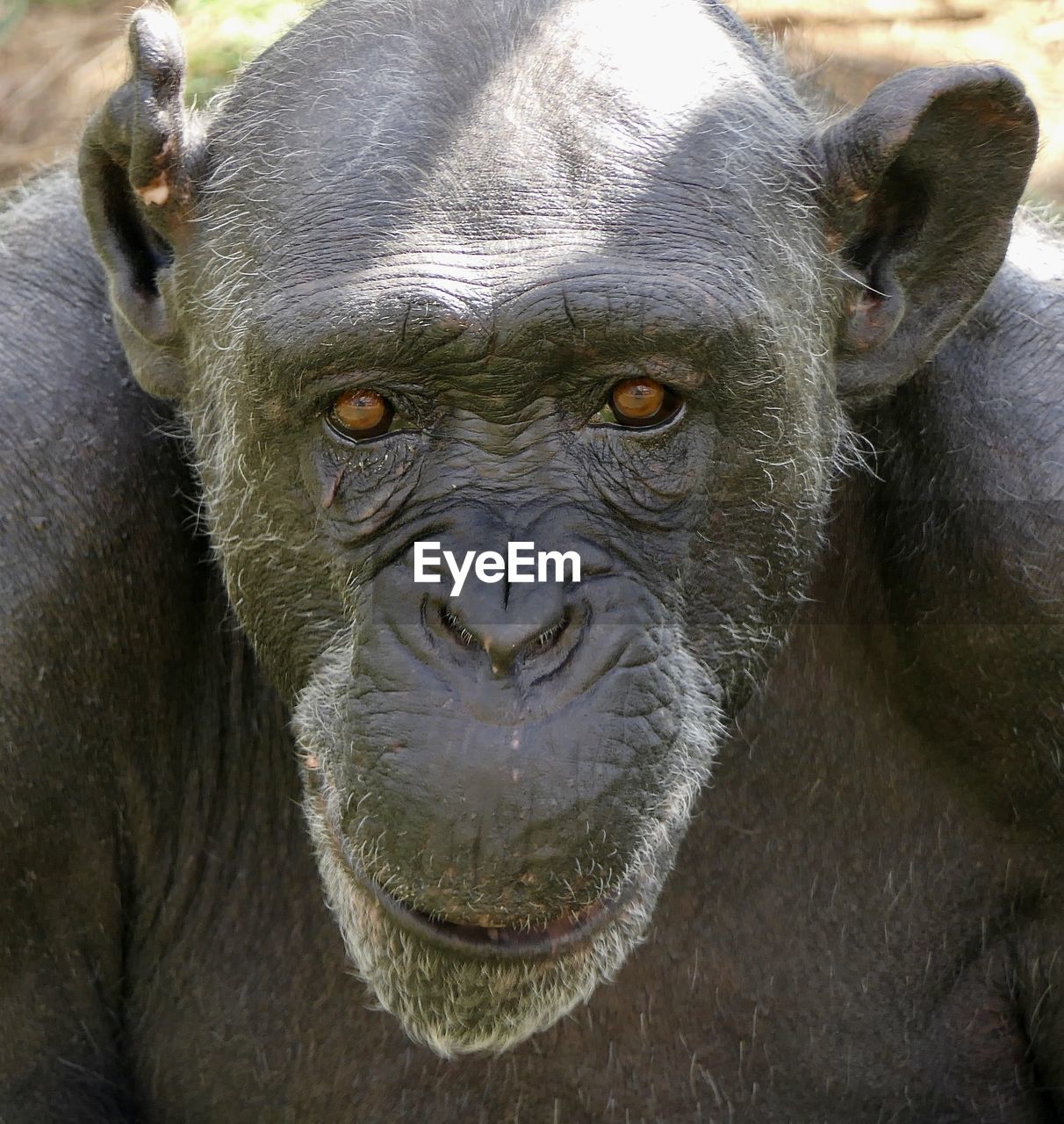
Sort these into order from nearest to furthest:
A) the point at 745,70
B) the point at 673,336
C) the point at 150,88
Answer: the point at 673,336, the point at 150,88, the point at 745,70

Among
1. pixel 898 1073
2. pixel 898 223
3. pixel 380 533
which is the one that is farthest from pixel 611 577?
pixel 898 1073

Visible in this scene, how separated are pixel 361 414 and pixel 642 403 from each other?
54 cm

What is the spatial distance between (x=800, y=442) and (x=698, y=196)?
21.8 inches

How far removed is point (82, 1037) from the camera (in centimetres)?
402

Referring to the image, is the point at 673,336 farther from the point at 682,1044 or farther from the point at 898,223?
the point at 682,1044

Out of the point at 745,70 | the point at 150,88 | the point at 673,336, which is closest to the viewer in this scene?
the point at 673,336

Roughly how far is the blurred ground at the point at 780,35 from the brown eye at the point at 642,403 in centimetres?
419

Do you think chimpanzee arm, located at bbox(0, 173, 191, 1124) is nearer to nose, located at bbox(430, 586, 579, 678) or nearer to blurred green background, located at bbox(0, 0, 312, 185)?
nose, located at bbox(430, 586, 579, 678)

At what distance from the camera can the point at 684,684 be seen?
3383 millimetres

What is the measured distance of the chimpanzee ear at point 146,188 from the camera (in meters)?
3.55

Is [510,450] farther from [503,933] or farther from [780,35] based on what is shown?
[780,35]

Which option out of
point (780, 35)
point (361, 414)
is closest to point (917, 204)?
point (361, 414)

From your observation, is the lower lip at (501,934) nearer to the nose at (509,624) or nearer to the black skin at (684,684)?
the black skin at (684,684)

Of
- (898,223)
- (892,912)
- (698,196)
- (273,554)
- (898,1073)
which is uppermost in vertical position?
(698,196)
